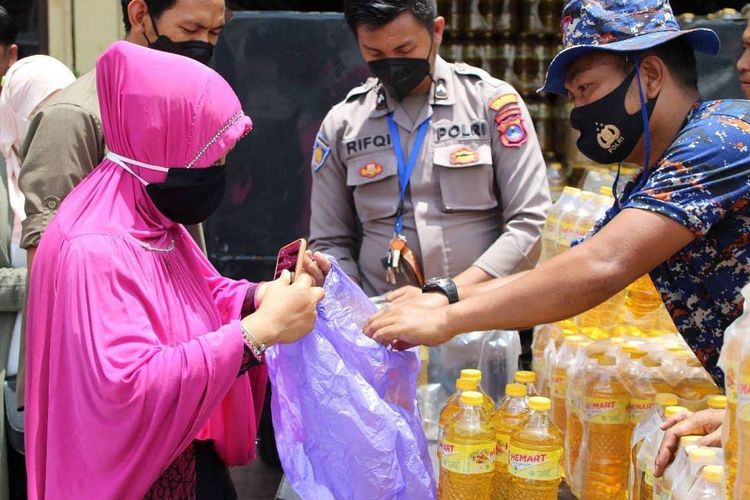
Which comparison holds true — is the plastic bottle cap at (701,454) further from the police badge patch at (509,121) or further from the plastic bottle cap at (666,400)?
the police badge patch at (509,121)

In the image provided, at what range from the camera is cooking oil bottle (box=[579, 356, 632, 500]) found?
257 cm

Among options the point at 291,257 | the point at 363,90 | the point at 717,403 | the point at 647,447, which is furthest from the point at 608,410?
the point at 363,90

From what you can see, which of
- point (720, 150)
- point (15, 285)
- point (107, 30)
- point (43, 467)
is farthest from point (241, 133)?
point (107, 30)

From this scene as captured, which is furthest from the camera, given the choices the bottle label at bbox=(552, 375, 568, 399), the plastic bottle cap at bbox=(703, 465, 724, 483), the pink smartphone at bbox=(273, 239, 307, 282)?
the bottle label at bbox=(552, 375, 568, 399)

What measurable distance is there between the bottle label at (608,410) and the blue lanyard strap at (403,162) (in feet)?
3.43

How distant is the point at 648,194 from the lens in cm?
209

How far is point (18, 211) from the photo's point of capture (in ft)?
12.1

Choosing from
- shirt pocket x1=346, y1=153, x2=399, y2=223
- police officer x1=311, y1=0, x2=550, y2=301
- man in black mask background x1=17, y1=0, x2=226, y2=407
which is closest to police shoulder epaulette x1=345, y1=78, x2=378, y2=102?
police officer x1=311, y1=0, x2=550, y2=301

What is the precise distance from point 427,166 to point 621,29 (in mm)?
1212

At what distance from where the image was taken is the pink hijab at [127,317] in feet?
6.07

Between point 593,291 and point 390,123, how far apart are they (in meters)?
1.43

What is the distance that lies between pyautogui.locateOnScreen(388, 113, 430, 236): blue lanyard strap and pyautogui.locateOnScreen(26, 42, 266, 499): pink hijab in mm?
1273

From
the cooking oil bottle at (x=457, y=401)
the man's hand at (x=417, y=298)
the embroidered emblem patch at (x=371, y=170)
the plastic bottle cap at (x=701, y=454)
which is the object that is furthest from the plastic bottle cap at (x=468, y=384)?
the embroidered emblem patch at (x=371, y=170)

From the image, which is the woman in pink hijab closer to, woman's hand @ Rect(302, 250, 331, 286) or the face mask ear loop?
the face mask ear loop
